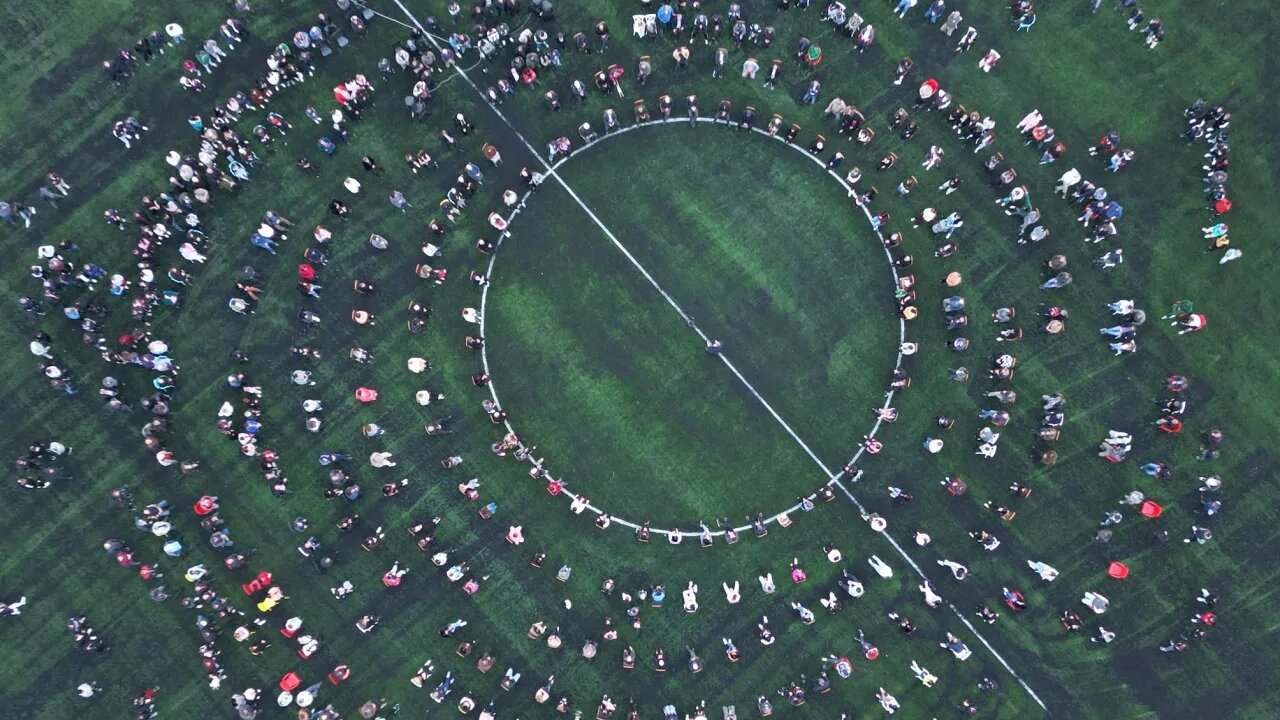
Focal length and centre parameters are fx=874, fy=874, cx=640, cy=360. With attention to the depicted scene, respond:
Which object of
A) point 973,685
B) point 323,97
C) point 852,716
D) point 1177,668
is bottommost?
point 1177,668

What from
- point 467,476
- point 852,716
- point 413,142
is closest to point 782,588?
point 852,716

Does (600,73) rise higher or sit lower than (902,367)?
higher

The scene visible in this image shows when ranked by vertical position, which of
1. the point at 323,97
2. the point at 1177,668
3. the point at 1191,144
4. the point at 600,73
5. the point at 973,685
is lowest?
the point at 1177,668

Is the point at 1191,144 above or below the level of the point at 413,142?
below

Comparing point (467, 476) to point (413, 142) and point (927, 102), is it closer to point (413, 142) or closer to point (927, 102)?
point (413, 142)

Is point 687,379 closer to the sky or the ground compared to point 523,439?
closer to the ground

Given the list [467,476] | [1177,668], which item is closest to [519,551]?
→ [467,476]

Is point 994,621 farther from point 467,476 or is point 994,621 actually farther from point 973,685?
point 467,476
